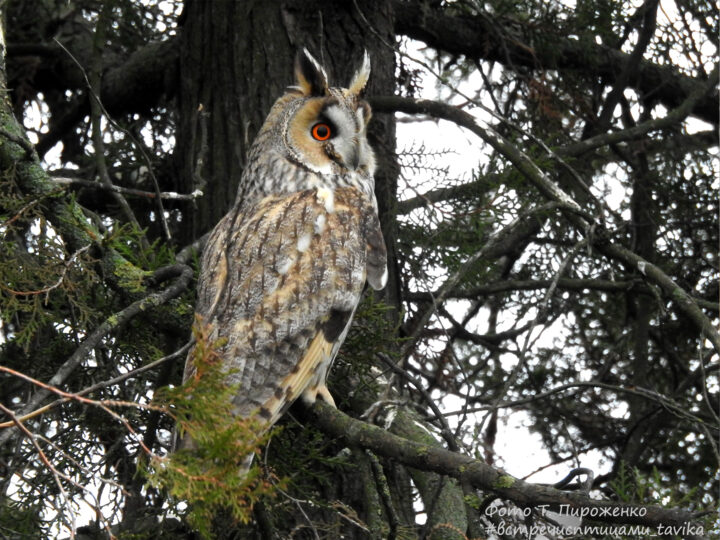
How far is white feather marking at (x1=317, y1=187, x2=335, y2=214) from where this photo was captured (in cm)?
348

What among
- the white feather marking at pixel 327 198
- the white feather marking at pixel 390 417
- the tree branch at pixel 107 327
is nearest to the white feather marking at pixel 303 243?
the white feather marking at pixel 327 198

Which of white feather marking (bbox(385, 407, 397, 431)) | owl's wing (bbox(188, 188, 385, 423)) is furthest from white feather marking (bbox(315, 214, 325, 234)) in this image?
white feather marking (bbox(385, 407, 397, 431))

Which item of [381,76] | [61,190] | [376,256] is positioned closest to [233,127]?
[381,76]

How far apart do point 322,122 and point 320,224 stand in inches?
21.4

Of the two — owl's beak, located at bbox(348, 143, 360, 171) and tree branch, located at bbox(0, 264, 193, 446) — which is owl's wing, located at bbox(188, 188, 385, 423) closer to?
tree branch, located at bbox(0, 264, 193, 446)

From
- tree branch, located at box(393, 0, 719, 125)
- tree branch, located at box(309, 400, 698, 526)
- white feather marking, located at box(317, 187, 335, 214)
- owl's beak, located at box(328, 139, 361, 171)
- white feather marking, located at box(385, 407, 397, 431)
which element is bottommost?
tree branch, located at box(309, 400, 698, 526)

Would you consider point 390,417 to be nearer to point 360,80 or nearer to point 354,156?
point 354,156

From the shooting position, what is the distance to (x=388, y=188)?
4246 mm

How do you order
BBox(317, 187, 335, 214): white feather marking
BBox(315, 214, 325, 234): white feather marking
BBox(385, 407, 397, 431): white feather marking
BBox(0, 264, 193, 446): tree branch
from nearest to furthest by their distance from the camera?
BBox(0, 264, 193, 446): tree branch → BBox(385, 407, 397, 431): white feather marking → BBox(315, 214, 325, 234): white feather marking → BBox(317, 187, 335, 214): white feather marking

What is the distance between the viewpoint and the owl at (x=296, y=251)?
308 centimetres

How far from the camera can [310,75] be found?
12.1 feet

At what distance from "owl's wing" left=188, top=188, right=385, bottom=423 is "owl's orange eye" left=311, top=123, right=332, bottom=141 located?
1.21 feet

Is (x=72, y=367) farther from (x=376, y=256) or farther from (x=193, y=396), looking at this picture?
(x=376, y=256)

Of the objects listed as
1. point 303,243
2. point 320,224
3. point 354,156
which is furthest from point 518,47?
point 303,243
